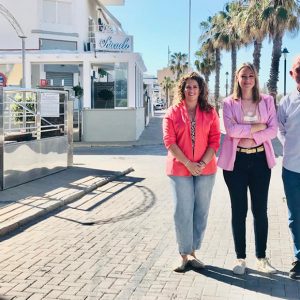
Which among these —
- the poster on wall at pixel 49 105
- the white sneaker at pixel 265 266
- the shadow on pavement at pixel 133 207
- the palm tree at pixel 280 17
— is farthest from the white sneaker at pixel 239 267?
the palm tree at pixel 280 17

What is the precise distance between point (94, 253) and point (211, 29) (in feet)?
137

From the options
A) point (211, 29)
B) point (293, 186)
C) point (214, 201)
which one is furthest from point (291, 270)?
point (211, 29)

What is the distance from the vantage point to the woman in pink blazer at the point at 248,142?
15.2 ft

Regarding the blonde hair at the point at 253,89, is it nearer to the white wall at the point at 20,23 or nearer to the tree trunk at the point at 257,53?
the tree trunk at the point at 257,53

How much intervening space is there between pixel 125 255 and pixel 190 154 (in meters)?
1.47

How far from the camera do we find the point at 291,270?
468 cm

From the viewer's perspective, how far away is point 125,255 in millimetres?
5453

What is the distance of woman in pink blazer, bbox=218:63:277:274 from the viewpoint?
15.2ft

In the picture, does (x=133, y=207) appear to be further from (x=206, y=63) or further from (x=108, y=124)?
(x=206, y=63)

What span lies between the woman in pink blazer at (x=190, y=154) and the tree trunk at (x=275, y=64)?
2171cm

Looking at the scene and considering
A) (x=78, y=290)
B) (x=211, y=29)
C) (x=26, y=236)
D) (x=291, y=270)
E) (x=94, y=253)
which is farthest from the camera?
(x=211, y=29)

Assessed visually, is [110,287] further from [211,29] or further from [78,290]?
[211,29]

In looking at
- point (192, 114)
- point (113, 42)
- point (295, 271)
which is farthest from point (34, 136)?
point (113, 42)

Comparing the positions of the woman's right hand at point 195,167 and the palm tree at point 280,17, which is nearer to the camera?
the woman's right hand at point 195,167
